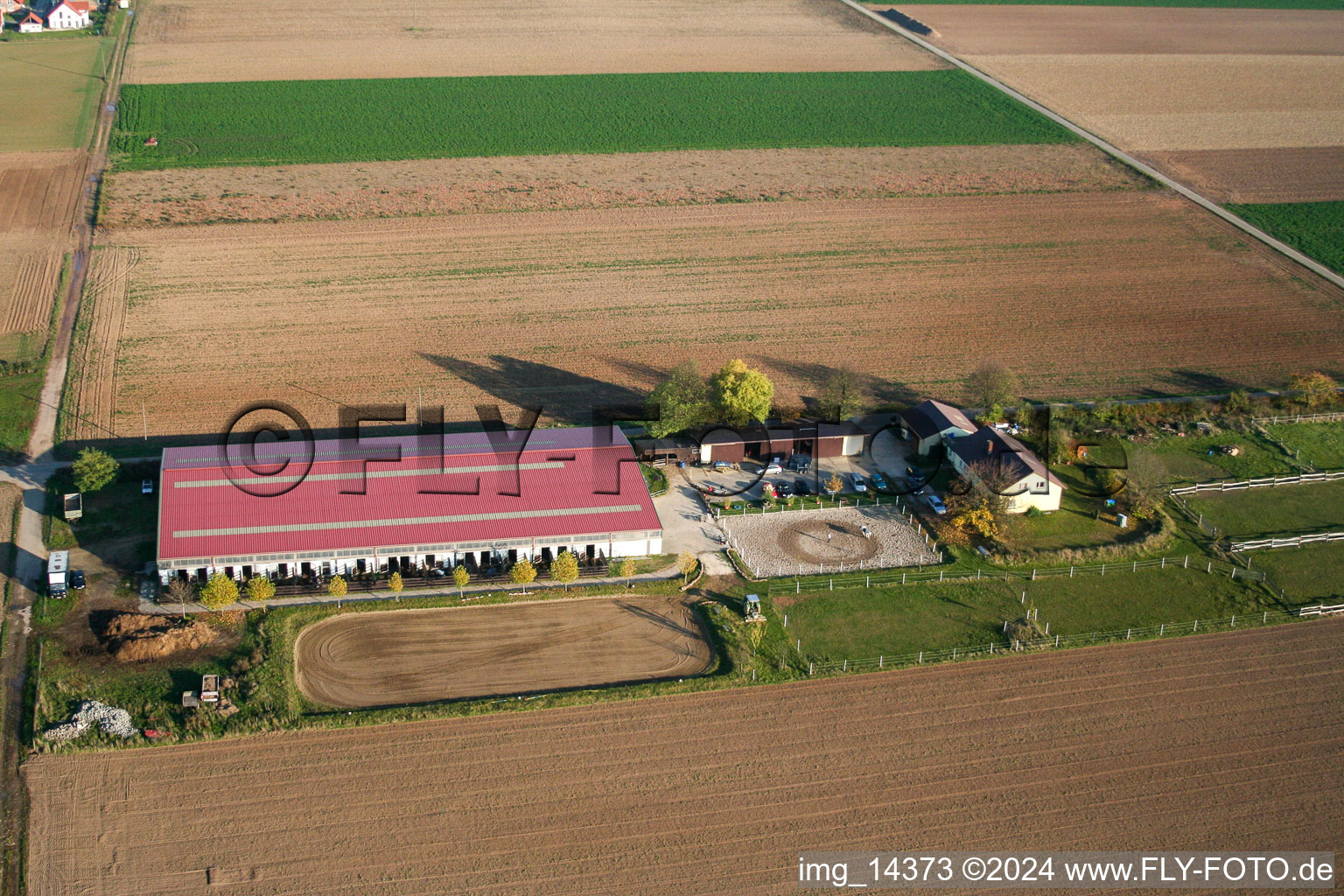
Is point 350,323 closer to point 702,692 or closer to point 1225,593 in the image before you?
point 702,692

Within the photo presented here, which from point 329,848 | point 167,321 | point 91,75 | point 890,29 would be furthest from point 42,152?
point 890,29

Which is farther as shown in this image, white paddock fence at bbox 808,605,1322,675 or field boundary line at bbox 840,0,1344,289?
field boundary line at bbox 840,0,1344,289

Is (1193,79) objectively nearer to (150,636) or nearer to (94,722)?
(150,636)

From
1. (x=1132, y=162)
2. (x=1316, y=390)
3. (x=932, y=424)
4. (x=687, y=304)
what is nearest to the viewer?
(x=932, y=424)

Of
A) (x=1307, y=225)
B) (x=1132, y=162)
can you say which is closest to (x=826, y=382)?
(x=1307, y=225)

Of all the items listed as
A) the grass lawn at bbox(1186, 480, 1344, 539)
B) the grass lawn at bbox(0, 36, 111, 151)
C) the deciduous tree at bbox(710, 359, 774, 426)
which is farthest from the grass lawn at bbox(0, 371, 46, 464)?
the grass lawn at bbox(1186, 480, 1344, 539)

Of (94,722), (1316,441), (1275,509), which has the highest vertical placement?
(1316,441)

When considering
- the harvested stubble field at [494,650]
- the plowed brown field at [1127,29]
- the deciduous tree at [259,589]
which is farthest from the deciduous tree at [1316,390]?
the plowed brown field at [1127,29]

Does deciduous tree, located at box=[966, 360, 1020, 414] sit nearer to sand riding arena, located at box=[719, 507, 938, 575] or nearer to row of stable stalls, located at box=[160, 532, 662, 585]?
sand riding arena, located at box=[719, 507, 938, 575]
